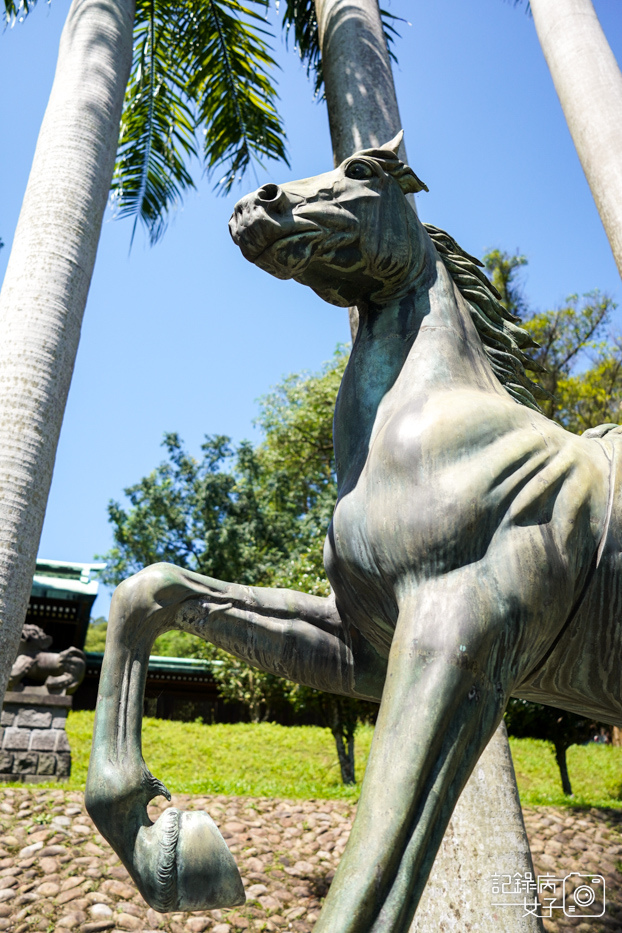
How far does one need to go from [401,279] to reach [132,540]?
22.2 m

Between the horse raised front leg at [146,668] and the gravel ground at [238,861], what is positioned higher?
the horse raised front leg at [146,668]

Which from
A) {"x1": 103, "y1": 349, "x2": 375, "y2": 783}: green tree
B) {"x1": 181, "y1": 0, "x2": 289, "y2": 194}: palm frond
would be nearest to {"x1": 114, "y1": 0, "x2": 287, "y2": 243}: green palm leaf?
{"x1": 181, "y1": 0, "x2": 289, "y2": 194}: palm frond

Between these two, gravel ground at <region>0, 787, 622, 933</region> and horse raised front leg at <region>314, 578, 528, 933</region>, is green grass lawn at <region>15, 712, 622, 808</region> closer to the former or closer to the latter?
gravel ground at <region>0, 787, 622, 933</region>

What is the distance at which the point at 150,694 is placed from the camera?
669 inches

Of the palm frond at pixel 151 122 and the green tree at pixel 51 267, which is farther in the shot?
the palm frond at pixel 151 122

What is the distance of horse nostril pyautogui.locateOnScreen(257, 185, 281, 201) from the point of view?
1649mm

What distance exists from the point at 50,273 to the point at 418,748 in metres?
3.39

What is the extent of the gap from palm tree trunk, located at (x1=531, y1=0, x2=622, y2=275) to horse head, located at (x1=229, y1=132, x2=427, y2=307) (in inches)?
156

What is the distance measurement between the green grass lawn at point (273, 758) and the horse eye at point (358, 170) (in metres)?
9.55

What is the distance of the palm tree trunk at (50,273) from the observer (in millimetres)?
3363

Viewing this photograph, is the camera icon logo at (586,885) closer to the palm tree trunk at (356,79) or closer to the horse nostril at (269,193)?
the palm tree trunk at (356,79)

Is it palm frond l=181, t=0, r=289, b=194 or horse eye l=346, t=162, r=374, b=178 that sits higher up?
palm frond l=181, t=0, r=289, b=194

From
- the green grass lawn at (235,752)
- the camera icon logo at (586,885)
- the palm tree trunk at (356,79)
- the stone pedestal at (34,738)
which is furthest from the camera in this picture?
the green grass lawn at (235,752)

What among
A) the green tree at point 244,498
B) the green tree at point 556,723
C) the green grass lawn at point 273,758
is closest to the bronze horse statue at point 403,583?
the green grass lawn at point 273,758
